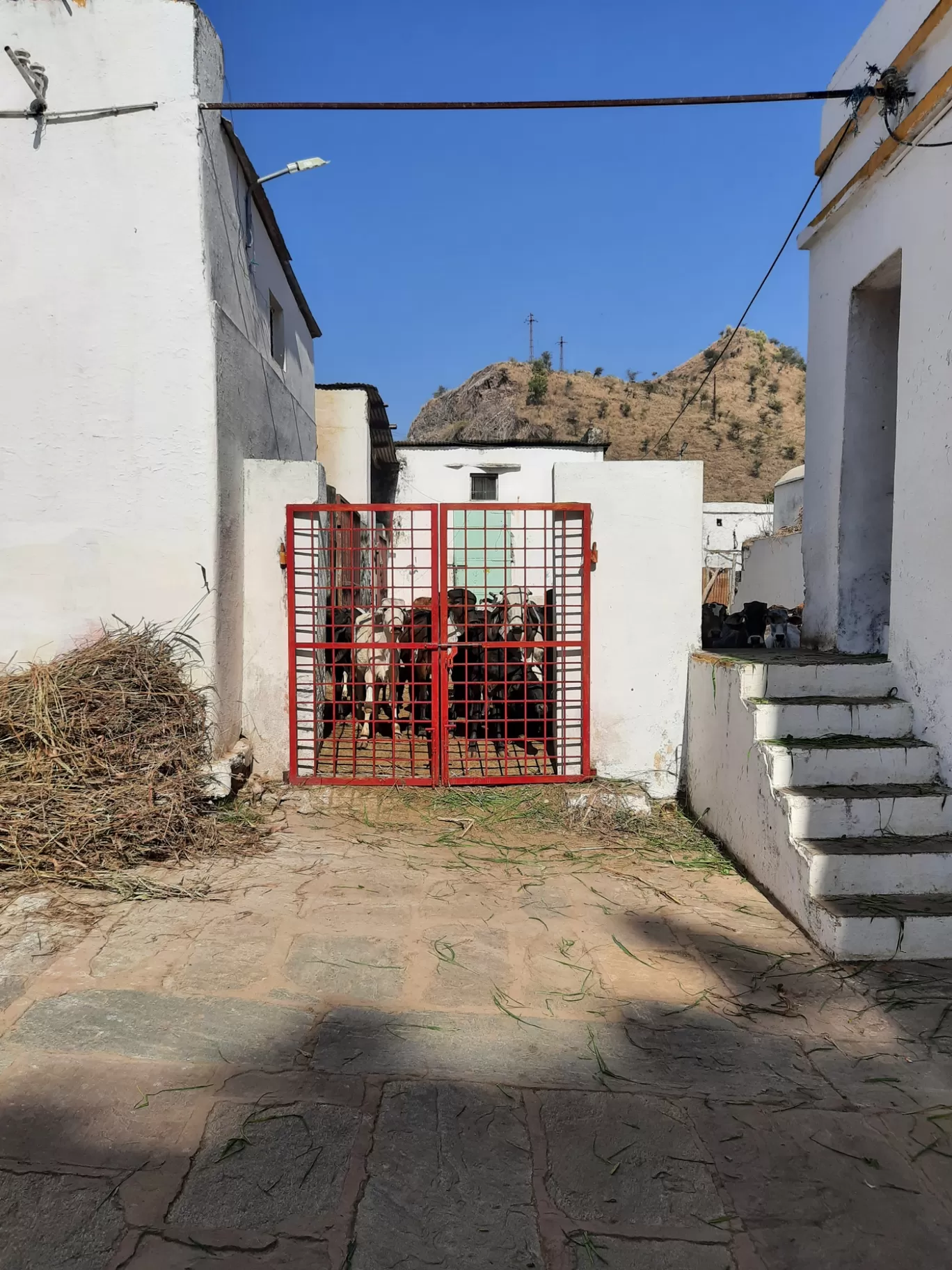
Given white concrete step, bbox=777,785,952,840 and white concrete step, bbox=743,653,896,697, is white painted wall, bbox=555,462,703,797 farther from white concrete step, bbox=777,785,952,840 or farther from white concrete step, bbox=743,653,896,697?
white concrete step, bbox=777,785,952,840

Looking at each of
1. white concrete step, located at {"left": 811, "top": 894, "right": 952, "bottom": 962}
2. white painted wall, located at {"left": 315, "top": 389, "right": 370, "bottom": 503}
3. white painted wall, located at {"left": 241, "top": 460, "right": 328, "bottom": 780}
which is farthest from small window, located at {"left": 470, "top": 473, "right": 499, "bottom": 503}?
white concrete step, located at {"left": 811, "top": 894, "right": 952, "bottom": 962}

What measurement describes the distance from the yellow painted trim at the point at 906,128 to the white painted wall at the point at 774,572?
1007 centimetres

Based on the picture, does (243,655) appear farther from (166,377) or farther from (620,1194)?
(620,1194)

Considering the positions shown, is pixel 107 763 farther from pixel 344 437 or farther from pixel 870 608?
pixel 344 437

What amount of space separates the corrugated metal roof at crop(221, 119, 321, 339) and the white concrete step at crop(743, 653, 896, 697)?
17.8ft

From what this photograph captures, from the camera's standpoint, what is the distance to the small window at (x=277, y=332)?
8.39 meters

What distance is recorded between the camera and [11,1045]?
2.79m

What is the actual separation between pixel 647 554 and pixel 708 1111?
416 cm

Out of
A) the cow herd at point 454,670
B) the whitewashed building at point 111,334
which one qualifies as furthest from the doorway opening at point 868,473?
the whitewashed building at point 111,334

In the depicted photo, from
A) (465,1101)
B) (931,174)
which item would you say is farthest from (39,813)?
(931,174)

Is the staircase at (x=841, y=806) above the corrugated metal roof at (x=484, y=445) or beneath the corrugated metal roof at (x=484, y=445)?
beneath

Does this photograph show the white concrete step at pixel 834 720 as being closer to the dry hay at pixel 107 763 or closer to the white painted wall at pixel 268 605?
the dry hay at pixel 107 763

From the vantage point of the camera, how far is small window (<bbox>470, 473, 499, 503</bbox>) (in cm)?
1836

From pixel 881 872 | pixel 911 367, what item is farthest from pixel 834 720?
pixel 911 367
